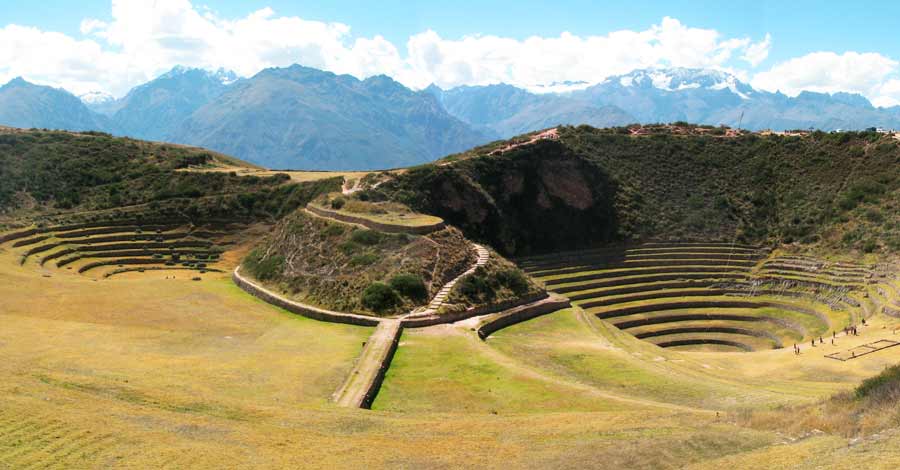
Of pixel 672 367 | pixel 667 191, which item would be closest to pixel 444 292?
pixel 672 367

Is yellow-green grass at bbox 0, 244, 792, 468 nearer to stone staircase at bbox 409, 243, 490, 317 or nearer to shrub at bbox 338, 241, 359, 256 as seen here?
stone staircase at bbox 409, 243, 490, 317

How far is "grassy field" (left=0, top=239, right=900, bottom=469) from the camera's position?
15.1 metres

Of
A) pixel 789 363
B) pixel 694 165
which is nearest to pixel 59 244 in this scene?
pixel 789 363

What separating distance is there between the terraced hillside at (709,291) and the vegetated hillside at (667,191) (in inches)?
160

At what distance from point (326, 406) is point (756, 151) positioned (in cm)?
7467

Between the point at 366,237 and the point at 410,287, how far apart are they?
7.76 m

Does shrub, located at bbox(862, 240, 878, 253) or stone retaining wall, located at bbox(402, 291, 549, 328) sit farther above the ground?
shrub, located at bbox(862, 240, 878, 253)

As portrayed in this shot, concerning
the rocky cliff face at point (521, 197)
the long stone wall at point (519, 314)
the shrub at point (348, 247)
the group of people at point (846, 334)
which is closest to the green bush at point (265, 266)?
the shrub at point (348, 247)

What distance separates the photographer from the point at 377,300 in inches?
1481

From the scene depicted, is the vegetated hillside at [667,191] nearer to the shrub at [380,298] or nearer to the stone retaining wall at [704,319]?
the stone retaining wall at [704,319]

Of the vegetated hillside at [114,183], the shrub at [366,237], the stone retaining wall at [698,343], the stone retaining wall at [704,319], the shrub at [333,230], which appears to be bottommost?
the stone retaining wall at [698,343]

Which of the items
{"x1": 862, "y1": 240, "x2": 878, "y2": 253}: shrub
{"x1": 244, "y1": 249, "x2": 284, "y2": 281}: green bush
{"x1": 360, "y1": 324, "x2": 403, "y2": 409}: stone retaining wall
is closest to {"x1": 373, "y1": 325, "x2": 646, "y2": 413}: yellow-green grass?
{"x1": 360, "y1": 324, "x2": 403, "y2": 409}: stone retaining wall

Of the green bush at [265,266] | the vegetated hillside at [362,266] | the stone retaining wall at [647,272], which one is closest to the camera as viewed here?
the vegetated hillside at [362,266]

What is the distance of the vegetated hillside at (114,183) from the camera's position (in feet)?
223
